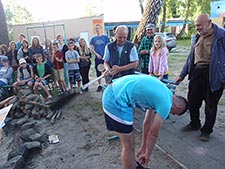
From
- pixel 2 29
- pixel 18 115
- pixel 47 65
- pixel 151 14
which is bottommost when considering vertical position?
pixel 18 115

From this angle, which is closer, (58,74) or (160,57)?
(160,57)

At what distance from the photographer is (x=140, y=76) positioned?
1999 millimetres

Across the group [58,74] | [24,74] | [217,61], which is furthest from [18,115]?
[217,61]

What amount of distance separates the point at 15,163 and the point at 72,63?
3.44 metres

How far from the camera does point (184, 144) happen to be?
3219 millimetres

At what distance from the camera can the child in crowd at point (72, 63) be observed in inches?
230

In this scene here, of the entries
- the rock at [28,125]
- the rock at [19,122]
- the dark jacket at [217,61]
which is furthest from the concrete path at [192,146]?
the rock at [19,122]

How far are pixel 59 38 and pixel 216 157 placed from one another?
5475mm

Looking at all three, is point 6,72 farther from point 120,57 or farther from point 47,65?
point 120,57

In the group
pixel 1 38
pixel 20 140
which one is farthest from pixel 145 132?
pixel 1 38

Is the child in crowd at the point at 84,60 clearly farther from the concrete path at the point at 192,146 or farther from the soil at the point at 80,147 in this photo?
the concrete path at the point at 192,146

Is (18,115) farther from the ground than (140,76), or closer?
closer

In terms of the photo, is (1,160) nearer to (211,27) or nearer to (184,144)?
(184,144)

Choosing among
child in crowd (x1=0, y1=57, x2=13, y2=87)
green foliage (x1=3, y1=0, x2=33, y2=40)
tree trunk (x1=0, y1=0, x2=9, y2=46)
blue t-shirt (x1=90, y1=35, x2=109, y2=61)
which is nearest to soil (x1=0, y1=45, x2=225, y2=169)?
blue t-shirt (x1=90, y1=35, x2=109, y2=61)
